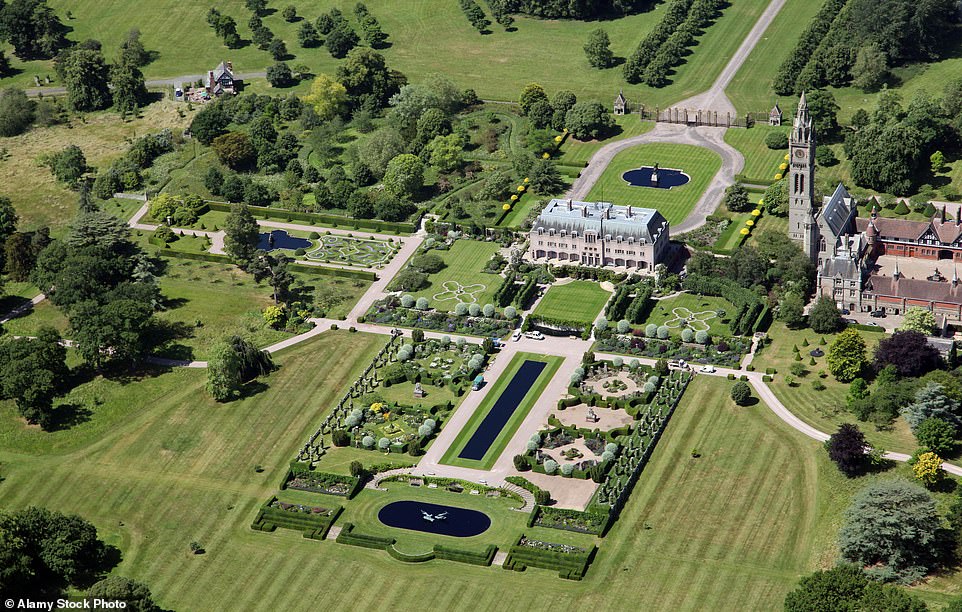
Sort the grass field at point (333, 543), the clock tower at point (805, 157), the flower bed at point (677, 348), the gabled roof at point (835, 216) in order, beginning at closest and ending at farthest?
the grass field at point (333, 543) → the flower bed at point (677, 348) → the gabled roof at point (835, 216) → the clock tower at point (805, 157)

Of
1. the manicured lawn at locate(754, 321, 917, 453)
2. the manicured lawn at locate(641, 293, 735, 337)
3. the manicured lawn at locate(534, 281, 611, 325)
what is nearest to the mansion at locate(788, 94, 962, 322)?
the manicured lawn at locate(754, 321, 917, 453)

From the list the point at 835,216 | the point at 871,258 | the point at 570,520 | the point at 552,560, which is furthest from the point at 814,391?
the point at 552,560

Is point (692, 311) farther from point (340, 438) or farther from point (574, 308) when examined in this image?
point (340, 438)

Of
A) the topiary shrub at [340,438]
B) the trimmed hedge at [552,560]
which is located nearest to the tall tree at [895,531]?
the trimmed hedge at [552,560]

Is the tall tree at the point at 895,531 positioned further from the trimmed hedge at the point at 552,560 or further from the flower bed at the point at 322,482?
the flower bed at the point at 322,482

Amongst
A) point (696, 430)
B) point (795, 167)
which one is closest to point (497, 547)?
point (696, 430)

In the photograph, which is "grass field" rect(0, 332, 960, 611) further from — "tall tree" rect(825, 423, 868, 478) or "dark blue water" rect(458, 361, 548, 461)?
"dark blue water" rect(458, 361, 548, 461)
